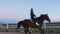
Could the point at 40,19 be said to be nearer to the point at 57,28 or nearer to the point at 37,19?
the point at 37,19

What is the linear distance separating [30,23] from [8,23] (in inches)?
387

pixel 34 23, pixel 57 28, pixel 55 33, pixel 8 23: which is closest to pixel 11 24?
pixel 8 23

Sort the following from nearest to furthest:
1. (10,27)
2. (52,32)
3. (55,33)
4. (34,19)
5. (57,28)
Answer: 1. (34,19)
2. (55,33)
3. (52,32)
4. (57,28)
5. (10,27)

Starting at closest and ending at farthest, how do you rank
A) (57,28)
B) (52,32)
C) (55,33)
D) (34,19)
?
(34,19) < (55,33) < (52,32) < (57,28)

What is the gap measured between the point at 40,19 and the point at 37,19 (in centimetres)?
21

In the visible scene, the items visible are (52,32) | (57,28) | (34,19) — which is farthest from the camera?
(57,28)

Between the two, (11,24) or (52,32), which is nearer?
(52,32)

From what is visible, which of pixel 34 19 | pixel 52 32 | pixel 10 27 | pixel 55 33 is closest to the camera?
pixel 34 19

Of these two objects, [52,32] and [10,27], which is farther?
[10,27]

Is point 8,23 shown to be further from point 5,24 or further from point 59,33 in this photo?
point 59,33

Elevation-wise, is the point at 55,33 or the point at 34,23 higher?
the point at 34,23

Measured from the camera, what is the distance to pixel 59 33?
19.3m

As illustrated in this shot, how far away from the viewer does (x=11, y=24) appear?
25.8 meters

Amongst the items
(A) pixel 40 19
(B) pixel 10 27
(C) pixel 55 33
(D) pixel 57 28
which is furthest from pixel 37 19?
(B) pixel 10 27
